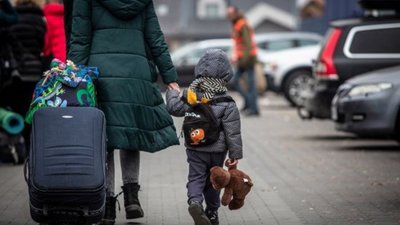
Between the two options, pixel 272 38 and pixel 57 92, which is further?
pixel 272 38

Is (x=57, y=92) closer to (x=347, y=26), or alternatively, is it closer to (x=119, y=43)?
(x=119, y=43)

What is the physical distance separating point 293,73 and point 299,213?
17.6 m

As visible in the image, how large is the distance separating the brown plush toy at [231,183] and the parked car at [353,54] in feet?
30.1

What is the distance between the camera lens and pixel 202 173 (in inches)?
329

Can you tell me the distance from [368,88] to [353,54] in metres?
2.43

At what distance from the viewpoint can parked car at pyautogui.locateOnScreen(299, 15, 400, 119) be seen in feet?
56.6

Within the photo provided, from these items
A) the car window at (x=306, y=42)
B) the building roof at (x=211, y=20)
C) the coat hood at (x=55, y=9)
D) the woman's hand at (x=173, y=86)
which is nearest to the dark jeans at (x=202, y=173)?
the woman's hand at (x=173, y=86)

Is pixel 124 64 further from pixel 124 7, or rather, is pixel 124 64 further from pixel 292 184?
pixel 292 184

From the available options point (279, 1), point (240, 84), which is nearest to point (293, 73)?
point (240, 84)

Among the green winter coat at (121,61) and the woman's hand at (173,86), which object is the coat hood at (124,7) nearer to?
the green winter coat at (121,61)

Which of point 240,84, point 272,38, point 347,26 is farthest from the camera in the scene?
point 272,38

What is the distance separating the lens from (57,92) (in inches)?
320

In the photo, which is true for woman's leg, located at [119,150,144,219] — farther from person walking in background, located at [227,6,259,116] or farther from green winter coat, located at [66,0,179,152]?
person walking in background, located at [227,6,259,116]

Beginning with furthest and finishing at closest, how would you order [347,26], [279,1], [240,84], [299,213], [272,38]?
[279,1], [272,38], [240,84], [347,26], [299,213]
